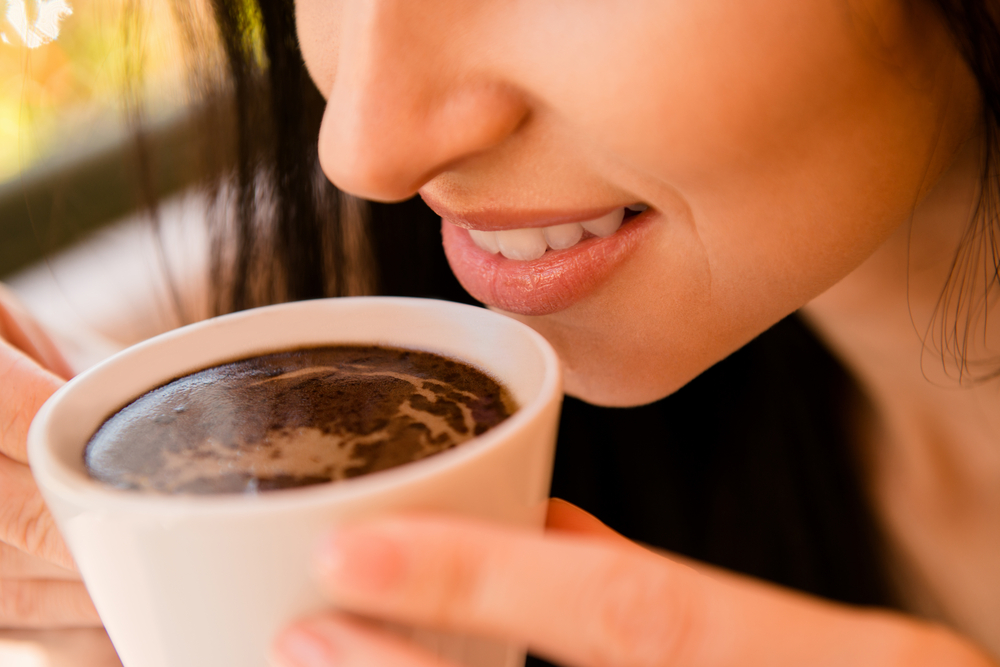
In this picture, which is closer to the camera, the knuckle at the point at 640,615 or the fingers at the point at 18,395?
the knuckle at the point at 640,615

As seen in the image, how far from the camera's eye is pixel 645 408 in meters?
1.65

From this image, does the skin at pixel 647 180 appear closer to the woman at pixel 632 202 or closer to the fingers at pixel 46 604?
the woman at pixel 632 202

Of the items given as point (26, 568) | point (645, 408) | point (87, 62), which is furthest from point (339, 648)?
point (87, 62)

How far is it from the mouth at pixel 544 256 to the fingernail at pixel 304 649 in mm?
494

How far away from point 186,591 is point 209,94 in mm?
1212

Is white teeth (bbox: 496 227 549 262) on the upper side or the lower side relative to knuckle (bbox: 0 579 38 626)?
upper

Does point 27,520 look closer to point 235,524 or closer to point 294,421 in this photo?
point 294,421

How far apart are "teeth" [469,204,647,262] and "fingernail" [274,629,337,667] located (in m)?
0.53

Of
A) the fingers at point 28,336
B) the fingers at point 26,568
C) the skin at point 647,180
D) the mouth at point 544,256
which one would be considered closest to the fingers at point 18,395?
the fingers at point 26,568

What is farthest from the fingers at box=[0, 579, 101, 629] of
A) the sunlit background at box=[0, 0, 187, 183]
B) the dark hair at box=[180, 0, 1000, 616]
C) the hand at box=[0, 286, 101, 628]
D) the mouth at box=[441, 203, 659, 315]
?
the sunlit background at box=[0, 0, 187, 183]

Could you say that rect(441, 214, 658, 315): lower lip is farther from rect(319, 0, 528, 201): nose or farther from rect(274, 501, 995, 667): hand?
rect(274, 501, 995, 667): hand

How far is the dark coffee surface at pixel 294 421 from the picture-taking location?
591 millimetres

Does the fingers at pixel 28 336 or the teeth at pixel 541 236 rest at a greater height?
the teeth at pixel 541 236

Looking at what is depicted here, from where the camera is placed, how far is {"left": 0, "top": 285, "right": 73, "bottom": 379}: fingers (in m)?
1.11
